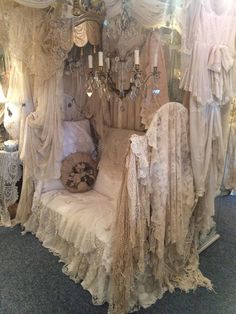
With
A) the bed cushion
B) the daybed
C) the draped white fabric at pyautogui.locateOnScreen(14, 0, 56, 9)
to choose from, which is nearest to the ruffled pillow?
the bed cushion

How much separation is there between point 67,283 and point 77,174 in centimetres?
99

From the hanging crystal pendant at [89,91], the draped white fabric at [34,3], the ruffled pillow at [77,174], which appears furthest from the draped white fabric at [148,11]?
the ruffled pillow at [77,174]

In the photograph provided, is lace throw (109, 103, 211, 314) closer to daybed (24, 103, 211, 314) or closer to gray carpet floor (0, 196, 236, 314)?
daybed (24, 103, 211, 314)

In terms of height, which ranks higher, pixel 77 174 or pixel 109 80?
pixel 109 80

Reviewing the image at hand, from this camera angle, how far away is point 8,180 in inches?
112

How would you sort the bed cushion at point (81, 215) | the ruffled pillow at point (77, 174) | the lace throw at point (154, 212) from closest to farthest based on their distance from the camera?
the lace throw at point (154, 212), the bed cushion at point (81, 215), the ruffled pillow at point (77, 174)

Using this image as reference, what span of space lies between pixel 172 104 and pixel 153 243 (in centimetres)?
95

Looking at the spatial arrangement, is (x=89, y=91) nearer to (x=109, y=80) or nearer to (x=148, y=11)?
(x=109, y=80)

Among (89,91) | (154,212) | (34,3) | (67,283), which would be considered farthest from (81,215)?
(34,3)

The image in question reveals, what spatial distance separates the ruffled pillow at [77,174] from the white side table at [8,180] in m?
0.57

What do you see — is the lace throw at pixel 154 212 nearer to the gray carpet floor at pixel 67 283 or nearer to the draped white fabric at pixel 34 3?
the gray carpet floor at pixel 67 283

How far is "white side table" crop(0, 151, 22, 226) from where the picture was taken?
9.26 ft

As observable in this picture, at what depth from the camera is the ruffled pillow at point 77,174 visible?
8.68 ft

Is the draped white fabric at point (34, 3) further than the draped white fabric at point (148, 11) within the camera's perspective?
No
